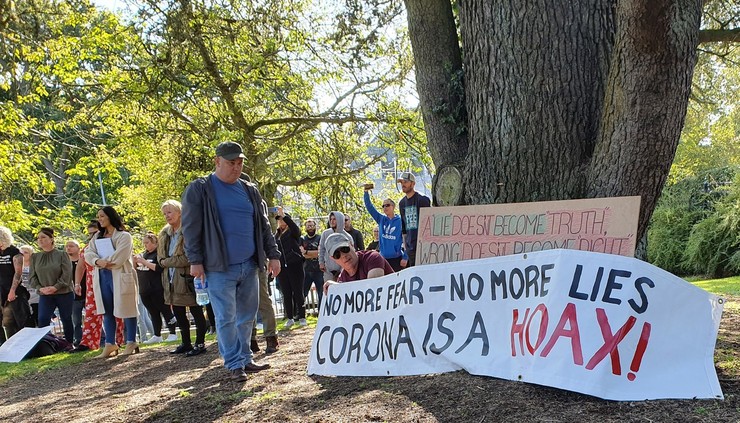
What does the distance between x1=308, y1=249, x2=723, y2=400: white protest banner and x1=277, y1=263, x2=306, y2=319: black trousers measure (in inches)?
218

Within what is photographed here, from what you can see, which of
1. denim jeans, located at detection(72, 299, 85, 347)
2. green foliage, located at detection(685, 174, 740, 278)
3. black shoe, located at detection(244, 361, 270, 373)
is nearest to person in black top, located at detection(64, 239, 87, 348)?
denim jeans, located at detection(72, 299, 85, 347)

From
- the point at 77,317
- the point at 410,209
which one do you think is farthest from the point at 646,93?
Answer: the point at 77,317

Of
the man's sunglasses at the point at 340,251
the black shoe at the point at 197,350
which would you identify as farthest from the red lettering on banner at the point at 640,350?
the black shoe at the point at 197,350

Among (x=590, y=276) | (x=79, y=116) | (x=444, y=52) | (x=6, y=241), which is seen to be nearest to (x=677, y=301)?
(x=590, y=276)

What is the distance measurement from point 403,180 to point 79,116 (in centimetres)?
1029

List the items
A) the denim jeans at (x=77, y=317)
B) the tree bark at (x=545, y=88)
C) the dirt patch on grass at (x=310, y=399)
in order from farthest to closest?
the denim jeans at (x=77, y=317)
the tree bark at (x=545, y=88)
the dirt patch on grass at (x=310, y=399)

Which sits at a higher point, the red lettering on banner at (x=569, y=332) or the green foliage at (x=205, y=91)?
the green foliage at (x=205, y=91)

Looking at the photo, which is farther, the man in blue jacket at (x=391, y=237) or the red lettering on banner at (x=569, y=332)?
the man in blue jacket at (x=391, y=237)

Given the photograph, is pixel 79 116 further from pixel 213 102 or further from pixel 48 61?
pixel 213 102

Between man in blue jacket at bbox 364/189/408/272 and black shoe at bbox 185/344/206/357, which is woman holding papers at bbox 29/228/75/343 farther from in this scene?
man in blue jacket at bbox 364/189/408/272

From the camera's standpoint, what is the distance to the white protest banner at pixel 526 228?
Result: 4.57m

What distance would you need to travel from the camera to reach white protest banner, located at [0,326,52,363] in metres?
9.54

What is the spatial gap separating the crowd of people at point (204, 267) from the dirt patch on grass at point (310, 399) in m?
0.54

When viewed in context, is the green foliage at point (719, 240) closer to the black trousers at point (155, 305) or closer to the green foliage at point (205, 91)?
the green foliage at point (205, 91)
